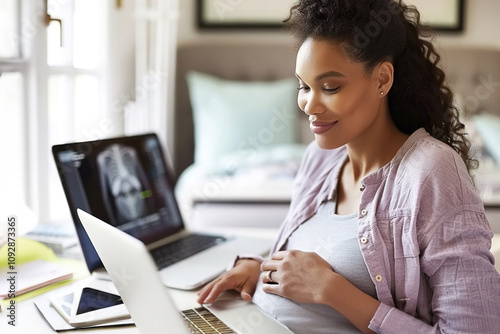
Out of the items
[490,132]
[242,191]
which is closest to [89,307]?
[242,191]

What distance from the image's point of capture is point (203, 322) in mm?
1065

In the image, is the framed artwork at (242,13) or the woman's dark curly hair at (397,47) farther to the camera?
the framed artwork at (242,13)

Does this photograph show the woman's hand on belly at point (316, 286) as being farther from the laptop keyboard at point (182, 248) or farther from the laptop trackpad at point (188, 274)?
the laptop keyboard at point (182, 248)

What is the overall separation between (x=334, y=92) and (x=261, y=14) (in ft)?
8.52

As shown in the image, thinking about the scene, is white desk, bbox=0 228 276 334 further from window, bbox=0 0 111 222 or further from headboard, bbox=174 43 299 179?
headboard, bbox=174 43 299 179

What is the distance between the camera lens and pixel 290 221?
1291 mm

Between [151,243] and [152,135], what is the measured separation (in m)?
0.29

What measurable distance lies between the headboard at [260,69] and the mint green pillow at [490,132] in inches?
10.0

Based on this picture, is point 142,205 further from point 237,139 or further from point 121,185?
point 237,139

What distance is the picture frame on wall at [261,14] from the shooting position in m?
3.53

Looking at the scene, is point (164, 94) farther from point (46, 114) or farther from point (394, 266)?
point (394, 266)

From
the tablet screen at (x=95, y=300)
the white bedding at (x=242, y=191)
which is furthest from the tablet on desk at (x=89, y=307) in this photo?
the white bedding at (x=242, y=191)

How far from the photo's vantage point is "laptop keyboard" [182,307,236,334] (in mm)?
1026

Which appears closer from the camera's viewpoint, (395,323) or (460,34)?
(395,323)
